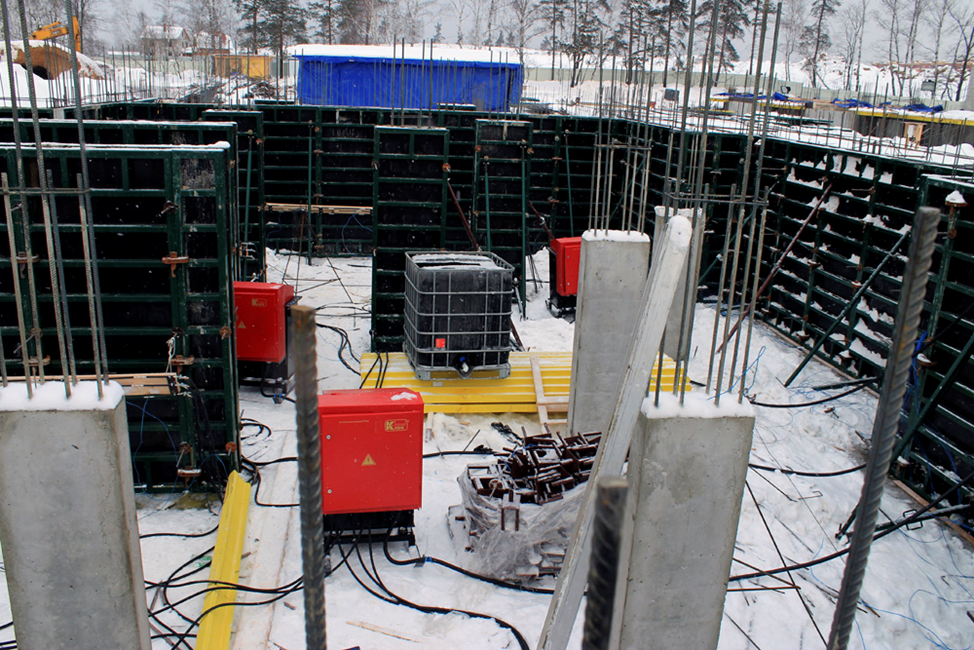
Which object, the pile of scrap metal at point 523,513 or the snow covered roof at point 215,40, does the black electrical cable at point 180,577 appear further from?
the snow covered roof at point 215,40

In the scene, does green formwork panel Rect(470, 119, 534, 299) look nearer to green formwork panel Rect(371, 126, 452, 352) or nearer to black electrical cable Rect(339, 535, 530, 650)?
green formwork panel Rect(371, 126, 452, 352)

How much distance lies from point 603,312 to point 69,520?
555cm

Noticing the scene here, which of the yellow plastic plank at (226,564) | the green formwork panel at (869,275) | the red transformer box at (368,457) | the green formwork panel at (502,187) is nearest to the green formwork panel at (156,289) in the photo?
the yellow plastic plank at (226,564)

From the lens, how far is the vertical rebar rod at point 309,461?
1660 mm

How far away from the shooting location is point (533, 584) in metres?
6.11

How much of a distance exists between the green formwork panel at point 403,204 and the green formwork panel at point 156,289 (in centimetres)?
376

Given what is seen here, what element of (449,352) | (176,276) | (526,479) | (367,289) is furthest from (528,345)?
(176,276)

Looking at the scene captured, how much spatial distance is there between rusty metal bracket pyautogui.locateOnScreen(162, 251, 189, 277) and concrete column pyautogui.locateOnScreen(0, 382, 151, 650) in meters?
2.68

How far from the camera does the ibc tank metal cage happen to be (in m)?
9.12

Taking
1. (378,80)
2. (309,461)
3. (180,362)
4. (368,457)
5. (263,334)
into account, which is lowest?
(368,457)

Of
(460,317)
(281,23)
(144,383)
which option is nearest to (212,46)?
(281,23)

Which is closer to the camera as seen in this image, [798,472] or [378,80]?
[798,472]

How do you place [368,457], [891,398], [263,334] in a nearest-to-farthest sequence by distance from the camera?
[891,398] < [368,457] < [263,334]

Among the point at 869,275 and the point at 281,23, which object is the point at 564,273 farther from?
the point at 281,23
